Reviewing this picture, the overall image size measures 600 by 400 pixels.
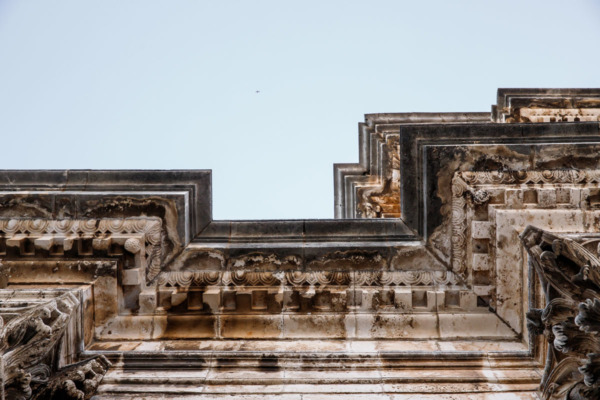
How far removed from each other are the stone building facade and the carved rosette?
20 millimetres

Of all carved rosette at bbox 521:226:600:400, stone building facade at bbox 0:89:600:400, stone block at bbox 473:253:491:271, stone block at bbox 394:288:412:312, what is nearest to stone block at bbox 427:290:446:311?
stone building facade at bbox 0:89:600:400

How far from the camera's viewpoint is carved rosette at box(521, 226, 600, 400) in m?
6.49

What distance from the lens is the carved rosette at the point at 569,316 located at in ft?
21.3

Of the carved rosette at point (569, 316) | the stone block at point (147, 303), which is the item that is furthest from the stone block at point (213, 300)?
the carved rosette at point (569, 316)

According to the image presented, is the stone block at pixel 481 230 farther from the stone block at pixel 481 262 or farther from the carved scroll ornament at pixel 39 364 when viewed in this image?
the carved scroll ornament at pixel 39 364

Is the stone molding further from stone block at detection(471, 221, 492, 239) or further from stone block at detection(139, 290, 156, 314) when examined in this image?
stone block at detection(139, 290, 156, 314)

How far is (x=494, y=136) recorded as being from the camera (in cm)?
1013

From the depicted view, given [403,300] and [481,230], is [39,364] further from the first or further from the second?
[481,230]

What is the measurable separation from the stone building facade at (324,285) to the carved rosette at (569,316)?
2cm

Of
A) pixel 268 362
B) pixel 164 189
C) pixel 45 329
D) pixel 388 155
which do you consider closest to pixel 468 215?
pixel 268 362

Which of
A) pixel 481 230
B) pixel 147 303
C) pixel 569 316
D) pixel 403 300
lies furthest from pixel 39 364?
pixel 481 230

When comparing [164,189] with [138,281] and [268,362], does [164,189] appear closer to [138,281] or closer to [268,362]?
[138,281]

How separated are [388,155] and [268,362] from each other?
8809 mm

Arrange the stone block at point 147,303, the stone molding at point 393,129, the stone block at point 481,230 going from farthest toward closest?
the stone molding at point 393,129 < the stone block at point 481,230 < the stone block at point 147,303
